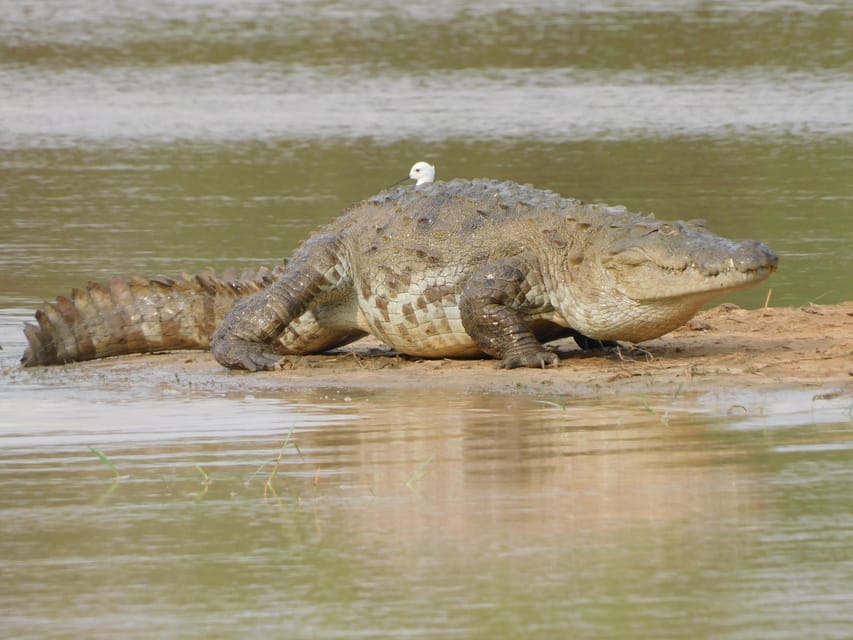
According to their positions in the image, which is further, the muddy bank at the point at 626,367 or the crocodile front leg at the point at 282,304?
the crocodile front leg at the point at 282,304

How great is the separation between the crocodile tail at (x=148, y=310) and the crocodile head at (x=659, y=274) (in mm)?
2333

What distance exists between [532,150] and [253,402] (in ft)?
39.3

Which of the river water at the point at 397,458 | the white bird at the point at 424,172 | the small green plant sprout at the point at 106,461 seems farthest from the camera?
the white bird at the point at 424,172

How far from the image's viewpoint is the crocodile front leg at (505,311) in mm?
9789

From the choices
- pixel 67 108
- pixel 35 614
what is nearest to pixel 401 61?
pixel 67 108

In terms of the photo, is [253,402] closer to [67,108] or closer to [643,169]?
[643,169]

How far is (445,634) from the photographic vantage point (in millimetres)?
5012

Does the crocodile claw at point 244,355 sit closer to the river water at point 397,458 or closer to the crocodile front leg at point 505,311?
the river water at point 397,458

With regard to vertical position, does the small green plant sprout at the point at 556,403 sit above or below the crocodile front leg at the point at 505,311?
below

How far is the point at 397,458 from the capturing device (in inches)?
293

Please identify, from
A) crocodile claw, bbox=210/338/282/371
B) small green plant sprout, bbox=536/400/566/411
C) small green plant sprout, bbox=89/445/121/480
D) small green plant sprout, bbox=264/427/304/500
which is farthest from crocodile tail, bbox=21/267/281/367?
small green plant sprout, bbox=89/445/121/480

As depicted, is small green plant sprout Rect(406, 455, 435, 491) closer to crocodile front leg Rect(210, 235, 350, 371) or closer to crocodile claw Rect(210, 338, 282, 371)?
crocodile claw Rect(210, 338, 282, 371)

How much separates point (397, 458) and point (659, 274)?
261cm

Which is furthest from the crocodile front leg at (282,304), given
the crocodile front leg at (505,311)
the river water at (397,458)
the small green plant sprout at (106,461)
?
the small green plant sprout at (106,461)
